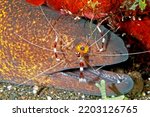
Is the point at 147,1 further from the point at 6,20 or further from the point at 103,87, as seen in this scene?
the point at 6,20

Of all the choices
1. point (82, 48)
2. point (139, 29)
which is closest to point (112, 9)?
point (139, 29)

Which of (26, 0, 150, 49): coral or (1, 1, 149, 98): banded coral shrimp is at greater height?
(26, 0, 150, 49): coral

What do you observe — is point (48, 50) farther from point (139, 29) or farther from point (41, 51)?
point (139, 29)

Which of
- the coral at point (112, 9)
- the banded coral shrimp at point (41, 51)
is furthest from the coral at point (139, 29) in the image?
the banded coral shrimp at point (41, 51)

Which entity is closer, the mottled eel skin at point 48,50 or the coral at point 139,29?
the mottled eel skin at point 48,50

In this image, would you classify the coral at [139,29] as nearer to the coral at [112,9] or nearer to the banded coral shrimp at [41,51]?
the coral at [112,9]

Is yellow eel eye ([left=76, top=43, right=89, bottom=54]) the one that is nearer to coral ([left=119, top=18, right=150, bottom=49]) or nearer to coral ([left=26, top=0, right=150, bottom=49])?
coral ([left=26, top=0, right=150, bottom=49])

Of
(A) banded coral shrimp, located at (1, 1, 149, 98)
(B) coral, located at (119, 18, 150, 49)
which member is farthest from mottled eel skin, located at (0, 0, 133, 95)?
(B) coral, located at (119, 18, 150, 49)

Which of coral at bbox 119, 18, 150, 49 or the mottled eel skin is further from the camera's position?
coral at bbox 119, 18, 150, 49
